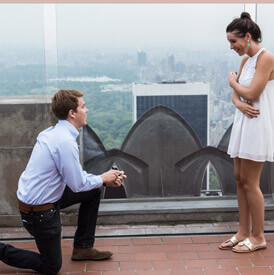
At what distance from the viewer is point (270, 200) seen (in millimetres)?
4895

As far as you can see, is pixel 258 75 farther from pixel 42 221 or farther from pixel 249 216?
pixel 42 221

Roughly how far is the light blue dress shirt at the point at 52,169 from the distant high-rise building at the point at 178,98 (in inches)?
50.3

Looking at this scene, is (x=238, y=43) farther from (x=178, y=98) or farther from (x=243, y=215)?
(x=243, y=215)

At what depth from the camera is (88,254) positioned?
13.1 ft

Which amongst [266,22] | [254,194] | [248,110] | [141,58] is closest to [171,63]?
[141,58]

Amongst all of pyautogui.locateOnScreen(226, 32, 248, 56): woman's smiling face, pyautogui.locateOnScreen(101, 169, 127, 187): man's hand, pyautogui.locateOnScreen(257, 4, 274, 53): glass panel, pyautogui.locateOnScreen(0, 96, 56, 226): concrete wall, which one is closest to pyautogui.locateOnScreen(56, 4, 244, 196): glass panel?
pyautogui.locateOnScreen(257, 4, 274, 53): glass panel

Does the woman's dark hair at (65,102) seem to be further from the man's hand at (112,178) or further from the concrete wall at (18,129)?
the concrete wall at (18,129)

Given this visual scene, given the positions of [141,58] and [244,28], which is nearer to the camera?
[244,28]

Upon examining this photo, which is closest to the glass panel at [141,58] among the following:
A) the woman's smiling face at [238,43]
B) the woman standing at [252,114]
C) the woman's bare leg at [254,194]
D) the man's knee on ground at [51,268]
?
the woman standing at [252,114]

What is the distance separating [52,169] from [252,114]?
4.91 feet

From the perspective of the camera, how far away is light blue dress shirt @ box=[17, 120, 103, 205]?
353 centimetres

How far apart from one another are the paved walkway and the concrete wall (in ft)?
1.84

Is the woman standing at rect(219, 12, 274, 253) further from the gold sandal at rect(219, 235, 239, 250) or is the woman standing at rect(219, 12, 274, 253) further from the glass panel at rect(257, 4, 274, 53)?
the glass panel at rect(257, 4, 274, 53)

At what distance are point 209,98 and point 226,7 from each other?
789 millimetres
